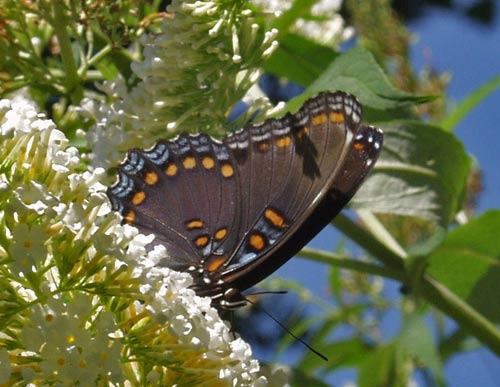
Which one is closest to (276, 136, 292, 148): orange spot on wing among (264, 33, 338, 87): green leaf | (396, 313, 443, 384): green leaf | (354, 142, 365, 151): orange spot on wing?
(354, 142, 365, 151): orange spot on wing

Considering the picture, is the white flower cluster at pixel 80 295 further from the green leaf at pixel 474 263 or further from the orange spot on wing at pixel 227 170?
the green leaf at pixel 474 263

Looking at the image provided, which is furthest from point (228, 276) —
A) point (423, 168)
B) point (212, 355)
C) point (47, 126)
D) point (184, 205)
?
point (423, 168)

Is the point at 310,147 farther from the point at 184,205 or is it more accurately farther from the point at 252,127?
the point at 184,205

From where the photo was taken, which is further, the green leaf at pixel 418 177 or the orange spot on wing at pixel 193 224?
the green leaf at pixel 418 177

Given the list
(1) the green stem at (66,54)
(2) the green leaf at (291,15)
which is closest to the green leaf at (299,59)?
(2) the green leaf at (291,15)

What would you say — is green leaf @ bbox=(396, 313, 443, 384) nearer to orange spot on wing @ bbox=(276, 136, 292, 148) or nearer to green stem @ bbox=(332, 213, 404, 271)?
green stem @ bbox=(332, 213, 404, 271)

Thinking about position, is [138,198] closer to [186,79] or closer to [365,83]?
[186,79]
